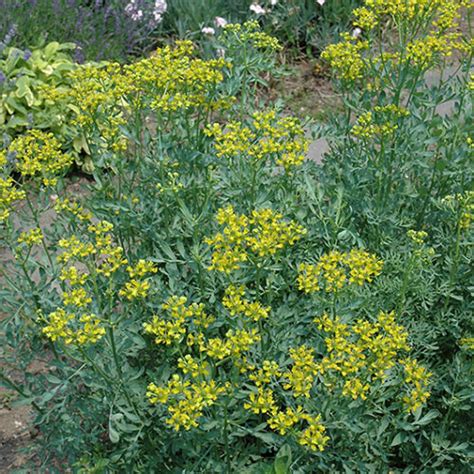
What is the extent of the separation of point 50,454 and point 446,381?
171 cm

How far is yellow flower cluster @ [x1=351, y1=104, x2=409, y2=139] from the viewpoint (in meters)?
3.19

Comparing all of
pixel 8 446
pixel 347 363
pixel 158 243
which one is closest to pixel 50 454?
pixel 8 446

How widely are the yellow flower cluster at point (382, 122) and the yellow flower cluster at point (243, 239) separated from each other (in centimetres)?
73

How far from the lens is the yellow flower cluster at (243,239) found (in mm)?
2590

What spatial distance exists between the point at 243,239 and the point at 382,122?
109cm

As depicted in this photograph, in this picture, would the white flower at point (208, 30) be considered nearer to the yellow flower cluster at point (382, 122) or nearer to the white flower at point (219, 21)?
the white flower at point (219, 21)

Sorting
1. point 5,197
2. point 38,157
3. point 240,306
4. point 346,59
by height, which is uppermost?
point 346,59

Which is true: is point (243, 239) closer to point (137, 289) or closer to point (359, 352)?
point (137, 289)

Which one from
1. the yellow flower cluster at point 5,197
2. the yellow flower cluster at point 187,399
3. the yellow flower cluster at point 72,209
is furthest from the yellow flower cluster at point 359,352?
the yellow flower cluster at point 5,197

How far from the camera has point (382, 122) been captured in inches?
133

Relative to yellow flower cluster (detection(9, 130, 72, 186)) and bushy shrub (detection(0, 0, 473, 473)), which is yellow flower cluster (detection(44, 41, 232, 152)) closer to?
bushy shrub (detection(0, 0, 473, 473))

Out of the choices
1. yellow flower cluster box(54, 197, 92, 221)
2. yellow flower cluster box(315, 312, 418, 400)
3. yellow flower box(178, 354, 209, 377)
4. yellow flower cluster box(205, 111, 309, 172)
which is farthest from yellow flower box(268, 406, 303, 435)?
yellow flower cluster box(54, 197, 92, 221)

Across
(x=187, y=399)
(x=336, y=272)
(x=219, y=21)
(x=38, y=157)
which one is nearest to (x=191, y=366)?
Answer: (x=187, y=399)

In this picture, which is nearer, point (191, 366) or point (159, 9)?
point (191, 366)
